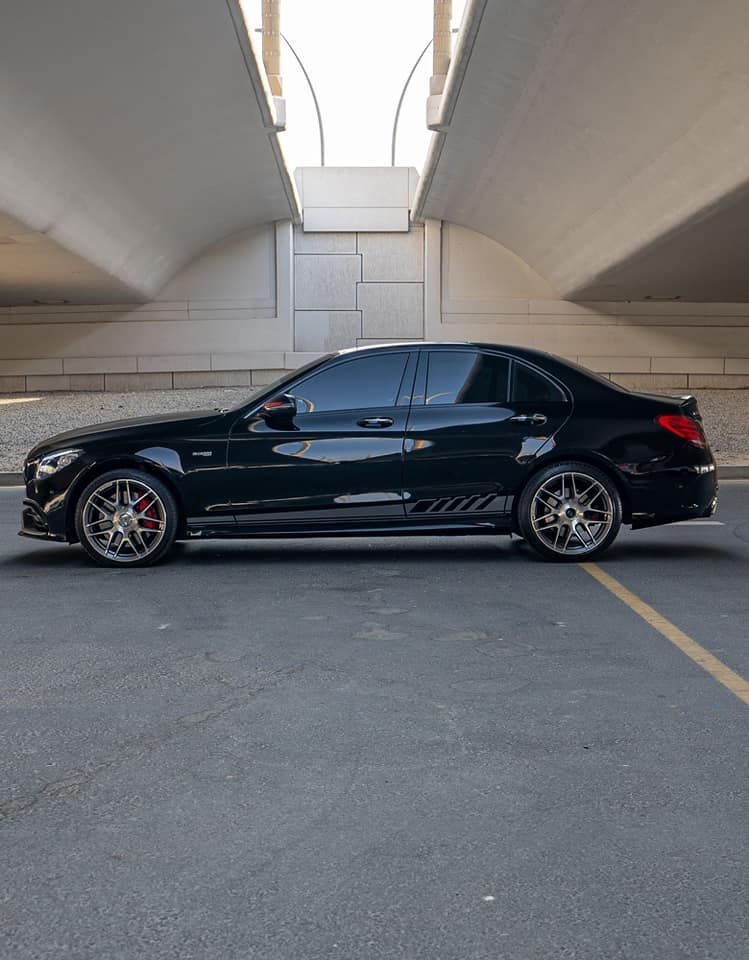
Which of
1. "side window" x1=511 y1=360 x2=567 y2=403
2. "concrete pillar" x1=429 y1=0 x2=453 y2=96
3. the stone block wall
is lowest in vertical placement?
"side window" x1=511 y1=360 x2=567 y2=403

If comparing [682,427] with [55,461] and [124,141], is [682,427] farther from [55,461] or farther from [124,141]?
[124,141]

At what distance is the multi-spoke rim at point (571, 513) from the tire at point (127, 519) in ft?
8.35

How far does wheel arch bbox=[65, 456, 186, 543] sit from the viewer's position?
8.66 meters

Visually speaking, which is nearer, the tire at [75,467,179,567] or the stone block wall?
the tire at [75,467,179,567]

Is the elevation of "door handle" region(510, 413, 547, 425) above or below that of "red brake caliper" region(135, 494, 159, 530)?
above

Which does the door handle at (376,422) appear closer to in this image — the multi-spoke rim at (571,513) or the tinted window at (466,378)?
the tinted window at (466,378)

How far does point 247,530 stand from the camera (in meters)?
8.66

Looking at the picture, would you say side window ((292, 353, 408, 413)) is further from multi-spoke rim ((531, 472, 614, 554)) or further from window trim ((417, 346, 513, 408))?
multi-spoke rim ((531, 472, 614, 554))

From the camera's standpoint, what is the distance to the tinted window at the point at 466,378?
8930 millimetres

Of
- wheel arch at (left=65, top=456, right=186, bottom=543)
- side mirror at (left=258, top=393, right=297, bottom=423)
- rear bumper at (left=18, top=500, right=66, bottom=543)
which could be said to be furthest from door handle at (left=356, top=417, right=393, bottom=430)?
rear bumper at (left=18, top=500, right=66, bottom=543)

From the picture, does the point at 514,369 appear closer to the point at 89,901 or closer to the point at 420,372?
the point at 420,372

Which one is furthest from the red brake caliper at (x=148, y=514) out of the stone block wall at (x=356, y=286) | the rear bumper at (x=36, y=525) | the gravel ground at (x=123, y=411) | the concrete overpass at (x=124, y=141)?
the stone block wall at (x=356, y=286)

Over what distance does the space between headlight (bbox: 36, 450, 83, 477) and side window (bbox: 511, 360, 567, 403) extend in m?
3.09

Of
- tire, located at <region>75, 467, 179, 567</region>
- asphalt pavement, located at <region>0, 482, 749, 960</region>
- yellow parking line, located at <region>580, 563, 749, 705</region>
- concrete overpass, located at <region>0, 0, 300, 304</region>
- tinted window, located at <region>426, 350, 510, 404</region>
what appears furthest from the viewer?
concrete overpass, located at <region>0, 0, 300, 304</region>
